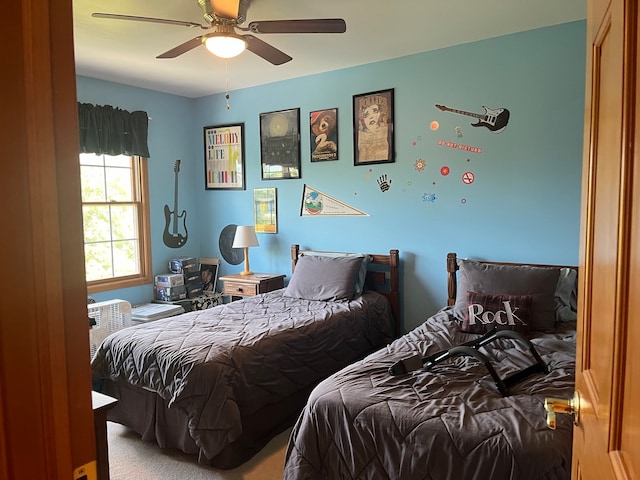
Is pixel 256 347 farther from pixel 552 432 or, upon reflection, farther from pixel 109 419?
pixel 552 432

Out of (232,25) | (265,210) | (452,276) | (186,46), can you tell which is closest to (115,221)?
(265,210)

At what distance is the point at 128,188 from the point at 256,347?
8.62 feet

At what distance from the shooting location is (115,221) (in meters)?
4.50

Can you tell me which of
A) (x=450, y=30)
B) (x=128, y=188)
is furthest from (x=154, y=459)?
(x=450, y=30)

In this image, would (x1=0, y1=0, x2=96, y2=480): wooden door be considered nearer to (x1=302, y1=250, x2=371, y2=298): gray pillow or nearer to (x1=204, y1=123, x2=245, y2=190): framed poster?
(x1=302, y1=250, x2=371, y2=298): gray pillow

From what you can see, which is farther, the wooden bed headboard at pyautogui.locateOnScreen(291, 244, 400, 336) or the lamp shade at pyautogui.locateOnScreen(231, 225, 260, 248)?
the lamp shade at pyautogui.locateOnScreen(231, 225, 260, 248)

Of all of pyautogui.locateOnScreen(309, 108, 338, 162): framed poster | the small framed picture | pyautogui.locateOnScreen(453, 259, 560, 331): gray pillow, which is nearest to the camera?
pyautogui.locateOnScreen(453, 259, 560, 331): gray pillow

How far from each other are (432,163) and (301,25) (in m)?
1.70

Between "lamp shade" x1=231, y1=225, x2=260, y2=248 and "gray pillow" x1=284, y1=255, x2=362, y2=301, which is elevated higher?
"lamp shade" x1=231, y1=225, x2=260, y2=248

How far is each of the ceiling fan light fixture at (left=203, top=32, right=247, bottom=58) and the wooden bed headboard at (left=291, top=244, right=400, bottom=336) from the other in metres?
2.02

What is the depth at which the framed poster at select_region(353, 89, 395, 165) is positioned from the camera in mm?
3918

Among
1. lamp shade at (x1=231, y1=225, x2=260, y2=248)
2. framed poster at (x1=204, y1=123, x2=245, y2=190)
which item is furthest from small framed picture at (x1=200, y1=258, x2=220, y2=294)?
framed poster at (x1=204, y1=123, x2=245, y2=190)

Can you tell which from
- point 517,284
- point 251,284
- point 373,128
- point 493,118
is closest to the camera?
point 517,284

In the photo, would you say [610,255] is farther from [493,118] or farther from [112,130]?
→ [112,130]
